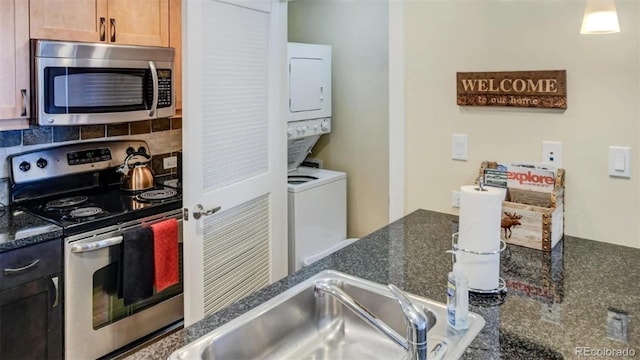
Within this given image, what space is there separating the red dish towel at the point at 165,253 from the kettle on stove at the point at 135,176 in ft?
1.30

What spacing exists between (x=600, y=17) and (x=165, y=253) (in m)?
2.11

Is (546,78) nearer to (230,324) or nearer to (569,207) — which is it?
(569,207)

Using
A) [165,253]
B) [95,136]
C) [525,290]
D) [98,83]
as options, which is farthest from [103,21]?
[525,290]

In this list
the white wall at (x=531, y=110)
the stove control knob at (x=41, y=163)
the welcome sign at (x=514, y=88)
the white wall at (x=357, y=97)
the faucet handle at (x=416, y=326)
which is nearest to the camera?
the faucet handle at (x=416, y=326)

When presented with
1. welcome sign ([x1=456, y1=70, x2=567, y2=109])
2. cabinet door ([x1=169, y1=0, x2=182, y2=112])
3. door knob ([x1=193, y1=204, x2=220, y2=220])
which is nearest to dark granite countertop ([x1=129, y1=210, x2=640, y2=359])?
welcome sign ([x1=456, y1=70, x2=567, y2=109])

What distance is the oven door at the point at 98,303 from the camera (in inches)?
81.4

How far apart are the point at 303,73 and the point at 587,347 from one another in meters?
2.57

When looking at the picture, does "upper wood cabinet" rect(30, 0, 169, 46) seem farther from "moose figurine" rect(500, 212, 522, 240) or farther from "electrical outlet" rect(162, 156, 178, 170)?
"moose figurine" rect(500, 212, 522, 240)

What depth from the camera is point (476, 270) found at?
1.34 metres

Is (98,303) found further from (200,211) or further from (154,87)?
(154,87)

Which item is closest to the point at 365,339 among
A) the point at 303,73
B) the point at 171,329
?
the point at 171,329

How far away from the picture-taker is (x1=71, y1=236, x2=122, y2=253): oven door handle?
2.04 metres

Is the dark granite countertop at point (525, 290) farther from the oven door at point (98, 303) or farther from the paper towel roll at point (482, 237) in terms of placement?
the oven door at point (98, 303)

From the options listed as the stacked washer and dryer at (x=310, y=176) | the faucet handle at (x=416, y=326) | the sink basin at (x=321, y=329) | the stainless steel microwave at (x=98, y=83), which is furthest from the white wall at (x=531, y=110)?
the stainless steel microwave at (x=98, y=83)
